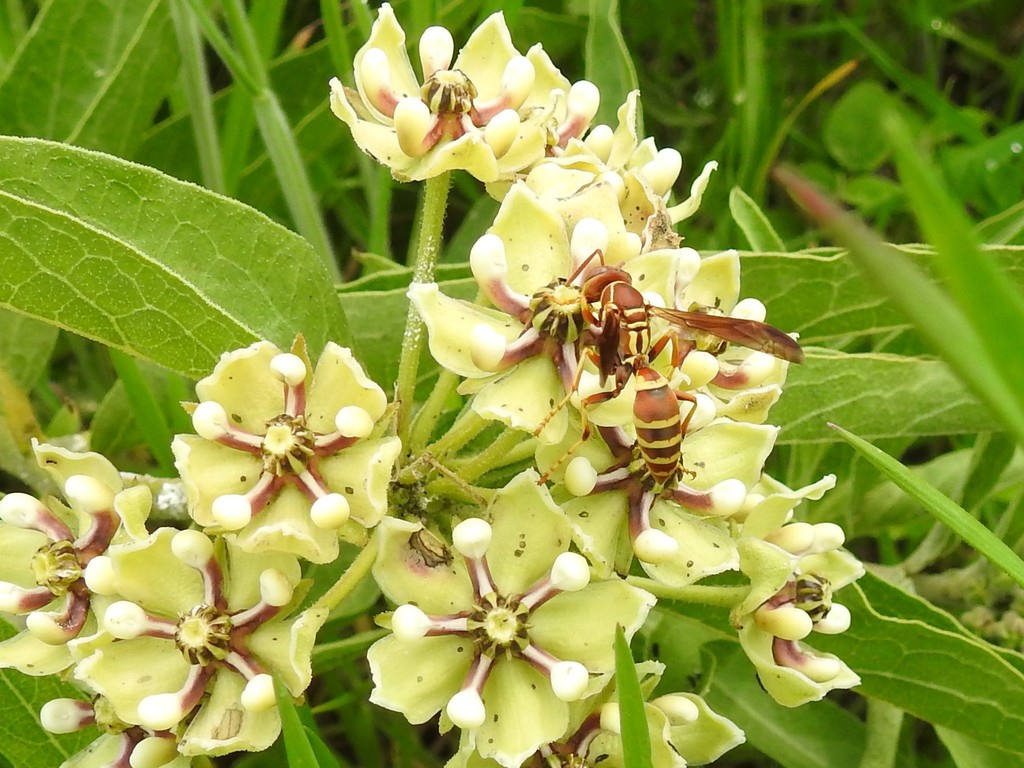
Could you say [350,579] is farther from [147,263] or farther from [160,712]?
[147,263]

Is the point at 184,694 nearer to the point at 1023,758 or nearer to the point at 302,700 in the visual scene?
the point at 302,700

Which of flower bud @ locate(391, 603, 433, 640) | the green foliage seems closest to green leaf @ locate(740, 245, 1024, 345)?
the green foliage

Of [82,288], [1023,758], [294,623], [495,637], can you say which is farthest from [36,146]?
[1023,758]

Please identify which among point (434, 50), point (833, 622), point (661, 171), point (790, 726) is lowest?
point (790, 726)

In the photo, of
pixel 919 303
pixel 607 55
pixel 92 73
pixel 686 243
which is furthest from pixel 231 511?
pixel 686 243

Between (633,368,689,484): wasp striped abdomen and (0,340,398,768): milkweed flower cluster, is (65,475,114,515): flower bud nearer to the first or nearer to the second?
(0,340,398,768): milkweed flower cluster

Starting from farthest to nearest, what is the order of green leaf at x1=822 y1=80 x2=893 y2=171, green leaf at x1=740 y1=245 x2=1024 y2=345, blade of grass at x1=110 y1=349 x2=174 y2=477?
green leaf at x1=822 y1=80 x2=893 y2=171 < blade of grass at x1=110 y1=349 x2=174 y2=477 < green leaf at x1=740 y1=245 x2=1024 y2=345
